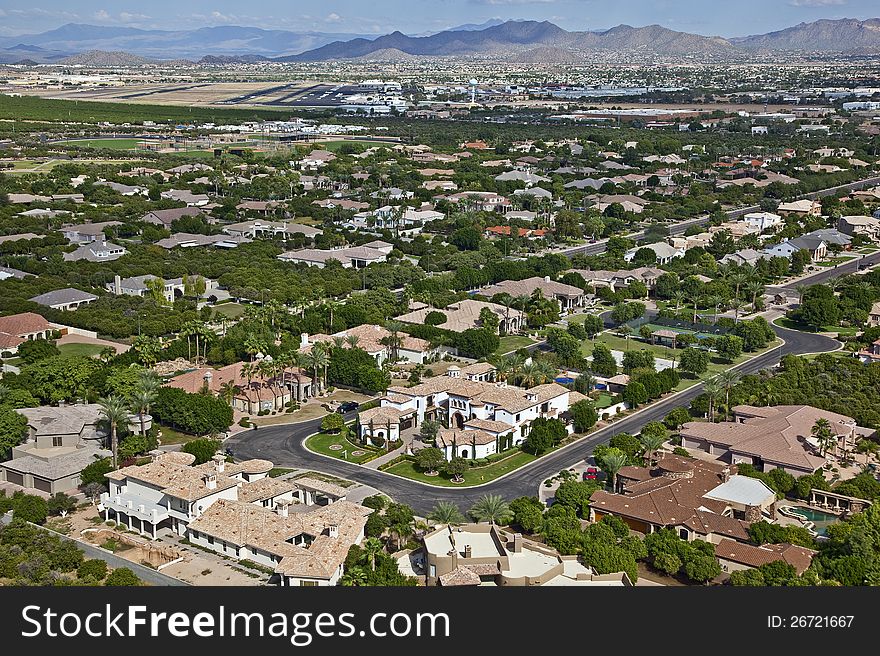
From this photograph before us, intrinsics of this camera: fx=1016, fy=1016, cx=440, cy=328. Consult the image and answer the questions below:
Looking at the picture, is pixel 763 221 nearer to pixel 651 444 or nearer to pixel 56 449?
pixel 651 444

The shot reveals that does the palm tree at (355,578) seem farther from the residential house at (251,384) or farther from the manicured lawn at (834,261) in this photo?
the manicured lawn at (834,261)

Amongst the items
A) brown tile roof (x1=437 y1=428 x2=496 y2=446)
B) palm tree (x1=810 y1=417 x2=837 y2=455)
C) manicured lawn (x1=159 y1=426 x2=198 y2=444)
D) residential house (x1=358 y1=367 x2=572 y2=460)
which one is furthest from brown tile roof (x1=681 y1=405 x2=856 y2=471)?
manicured lawn (x1=159 y1=426 x2=198 y2=444)

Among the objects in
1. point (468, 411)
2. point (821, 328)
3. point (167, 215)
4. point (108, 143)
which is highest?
point (108, 143)

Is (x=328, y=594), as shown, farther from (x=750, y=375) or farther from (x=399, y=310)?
(x=399, y=310)

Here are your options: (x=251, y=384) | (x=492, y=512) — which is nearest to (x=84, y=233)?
(x=251, y=384)

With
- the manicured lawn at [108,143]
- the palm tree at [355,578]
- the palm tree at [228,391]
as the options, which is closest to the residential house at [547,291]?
the palm tree at [228,391]

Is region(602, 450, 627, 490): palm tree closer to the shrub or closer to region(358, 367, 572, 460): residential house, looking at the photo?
region(358, 367, 572, 460): residential house
